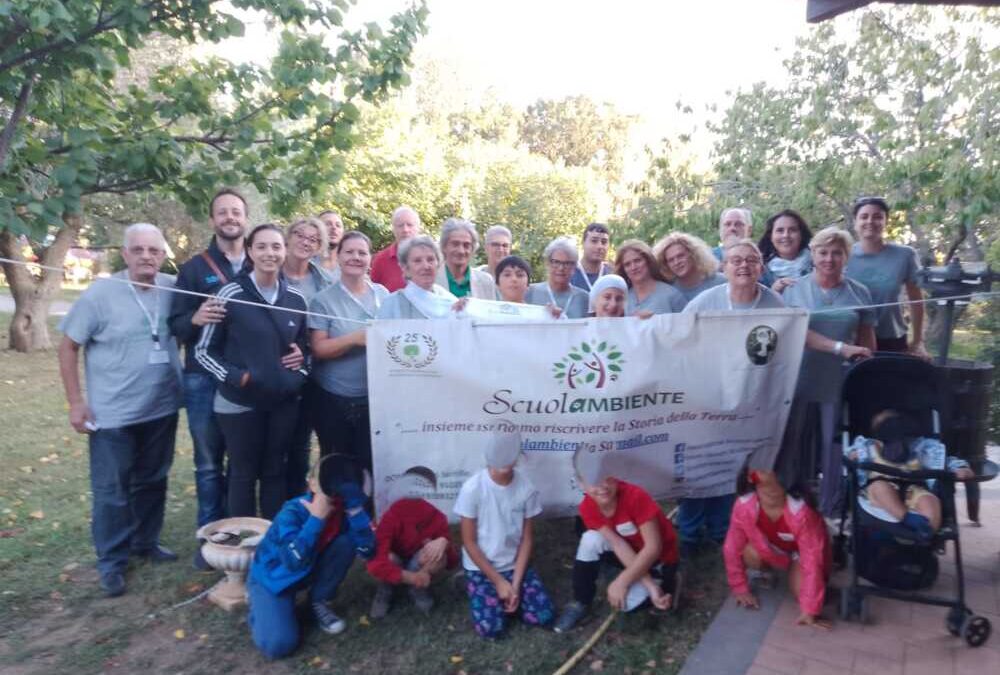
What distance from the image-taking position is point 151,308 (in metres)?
4.31

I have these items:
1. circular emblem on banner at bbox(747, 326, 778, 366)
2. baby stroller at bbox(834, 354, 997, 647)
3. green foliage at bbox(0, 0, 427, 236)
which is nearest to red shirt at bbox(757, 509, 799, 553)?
baby stroller at bbox(834, 354, 997, 647)

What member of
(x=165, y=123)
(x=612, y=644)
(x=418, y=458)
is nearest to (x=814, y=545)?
(x=612, y=644)

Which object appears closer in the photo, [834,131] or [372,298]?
[372,298]

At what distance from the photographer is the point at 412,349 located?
13.6 feet

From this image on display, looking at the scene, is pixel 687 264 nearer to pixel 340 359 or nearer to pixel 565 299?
pixel 565 299

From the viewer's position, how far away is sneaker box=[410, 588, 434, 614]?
13.4 ft

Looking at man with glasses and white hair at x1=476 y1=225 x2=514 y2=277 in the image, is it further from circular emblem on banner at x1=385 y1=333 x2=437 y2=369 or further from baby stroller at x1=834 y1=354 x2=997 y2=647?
baby stroller at x1=834 y1=354 x2=997 y2=647

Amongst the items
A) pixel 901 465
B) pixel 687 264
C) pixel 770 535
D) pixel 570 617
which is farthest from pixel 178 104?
pixel 901 465

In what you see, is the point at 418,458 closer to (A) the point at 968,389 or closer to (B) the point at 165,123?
(A) the point at 968,389

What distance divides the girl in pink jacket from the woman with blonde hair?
3.68 ft

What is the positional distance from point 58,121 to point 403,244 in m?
2.93

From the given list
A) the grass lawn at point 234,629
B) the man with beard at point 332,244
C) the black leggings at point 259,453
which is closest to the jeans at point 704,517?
the grass lawn at point 234,629

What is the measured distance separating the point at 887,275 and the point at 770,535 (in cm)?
192

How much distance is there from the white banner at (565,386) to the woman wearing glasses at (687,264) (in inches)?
26.5
